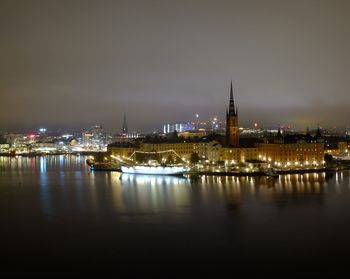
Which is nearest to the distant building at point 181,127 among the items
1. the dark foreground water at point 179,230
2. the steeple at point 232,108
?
the steeple at point 232,108

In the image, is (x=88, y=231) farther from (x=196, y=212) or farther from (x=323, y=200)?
(x=323, y=200)

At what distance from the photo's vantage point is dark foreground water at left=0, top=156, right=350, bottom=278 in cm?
499

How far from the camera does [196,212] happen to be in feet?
24.9

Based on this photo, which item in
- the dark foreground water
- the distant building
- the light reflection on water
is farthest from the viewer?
the distant building

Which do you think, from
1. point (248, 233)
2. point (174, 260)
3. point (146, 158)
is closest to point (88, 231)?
point (174, 260)

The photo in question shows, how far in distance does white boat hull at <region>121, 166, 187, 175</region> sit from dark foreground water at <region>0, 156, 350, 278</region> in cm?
392

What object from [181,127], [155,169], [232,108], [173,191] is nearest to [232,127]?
[232,108]

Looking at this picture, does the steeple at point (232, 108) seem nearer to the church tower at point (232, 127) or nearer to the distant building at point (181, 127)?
the church tower at point (232, 127)

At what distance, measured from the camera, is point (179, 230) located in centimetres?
637

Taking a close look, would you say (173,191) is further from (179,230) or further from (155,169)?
(155,169)

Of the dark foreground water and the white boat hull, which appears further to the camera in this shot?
the white boat hull

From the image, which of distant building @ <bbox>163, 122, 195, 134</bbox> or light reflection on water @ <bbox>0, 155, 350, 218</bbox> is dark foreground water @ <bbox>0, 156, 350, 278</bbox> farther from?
distant building @ <bbox>163, 122, 195, 134</bbox>

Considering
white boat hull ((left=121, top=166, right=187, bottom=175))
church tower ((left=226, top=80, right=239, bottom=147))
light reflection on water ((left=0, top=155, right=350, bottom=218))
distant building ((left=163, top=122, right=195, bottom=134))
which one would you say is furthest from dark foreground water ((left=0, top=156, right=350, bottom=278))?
distant building ((left=163, top=122, right=195, bottom=134))

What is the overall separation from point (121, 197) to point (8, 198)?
7.07 feet
